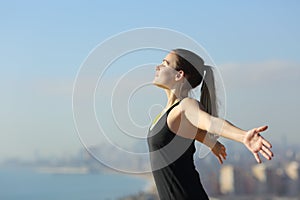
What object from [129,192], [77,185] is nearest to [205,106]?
[129,192]

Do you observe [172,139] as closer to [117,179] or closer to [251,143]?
[251,143]

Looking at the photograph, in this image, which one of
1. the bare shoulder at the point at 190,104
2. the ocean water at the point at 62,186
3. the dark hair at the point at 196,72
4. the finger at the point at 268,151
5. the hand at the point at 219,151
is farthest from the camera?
the ocean water at the point at 62,186

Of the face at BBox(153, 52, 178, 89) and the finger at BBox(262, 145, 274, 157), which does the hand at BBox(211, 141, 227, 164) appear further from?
the finger at BBox(262, 145, 274, 157)

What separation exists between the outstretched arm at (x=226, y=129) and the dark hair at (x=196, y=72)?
84 millimetres

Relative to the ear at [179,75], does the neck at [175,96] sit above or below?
below

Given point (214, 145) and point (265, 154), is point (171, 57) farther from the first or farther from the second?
point (265, 154)

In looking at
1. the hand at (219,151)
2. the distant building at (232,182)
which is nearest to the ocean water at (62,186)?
the distant building at (232,182)

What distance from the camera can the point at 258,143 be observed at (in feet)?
3.40

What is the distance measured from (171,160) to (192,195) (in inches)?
3.8

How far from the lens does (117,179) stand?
26094mm

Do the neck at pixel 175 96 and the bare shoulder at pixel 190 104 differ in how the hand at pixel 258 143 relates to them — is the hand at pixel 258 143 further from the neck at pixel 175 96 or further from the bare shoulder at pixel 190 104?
the neck at pixel 175 96

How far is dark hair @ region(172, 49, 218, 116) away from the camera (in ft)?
4.36

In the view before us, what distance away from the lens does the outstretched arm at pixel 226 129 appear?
103 centimetres

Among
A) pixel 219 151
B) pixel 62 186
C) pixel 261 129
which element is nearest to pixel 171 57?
pixel 219 151
